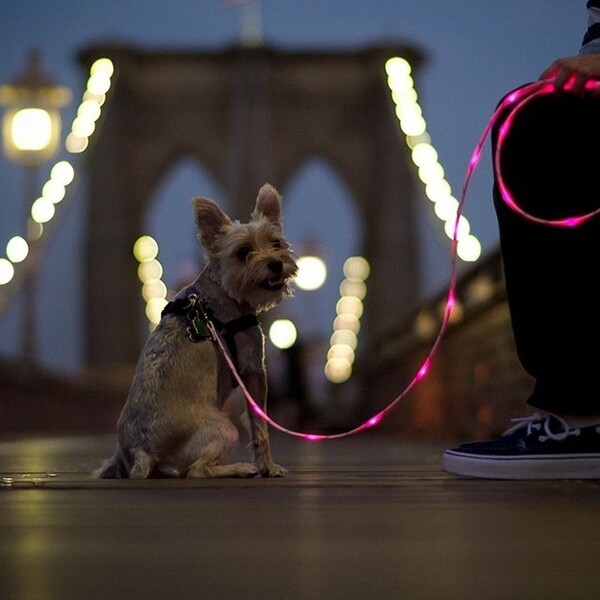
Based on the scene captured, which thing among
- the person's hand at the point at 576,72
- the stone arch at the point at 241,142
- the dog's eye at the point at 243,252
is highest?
the stone arch at the point at 241,142

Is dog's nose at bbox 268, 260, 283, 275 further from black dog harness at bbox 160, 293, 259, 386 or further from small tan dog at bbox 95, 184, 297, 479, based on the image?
black dog harness at bbox 160, 293, 259, 386

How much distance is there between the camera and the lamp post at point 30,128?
1230 cm

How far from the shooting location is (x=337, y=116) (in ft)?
99.9

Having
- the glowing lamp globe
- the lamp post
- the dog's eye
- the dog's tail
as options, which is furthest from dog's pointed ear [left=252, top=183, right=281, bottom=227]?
the glowing lamp globe

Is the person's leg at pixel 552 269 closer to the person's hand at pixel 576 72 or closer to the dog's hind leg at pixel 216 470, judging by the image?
the person's hand at pixel 576 72

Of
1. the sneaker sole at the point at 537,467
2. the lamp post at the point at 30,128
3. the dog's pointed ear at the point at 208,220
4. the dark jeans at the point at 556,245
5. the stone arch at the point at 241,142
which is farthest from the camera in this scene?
the stone arch at the point at 241,142

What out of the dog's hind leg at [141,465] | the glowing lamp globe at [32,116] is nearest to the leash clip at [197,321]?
the dog's hind leg at [141,465]

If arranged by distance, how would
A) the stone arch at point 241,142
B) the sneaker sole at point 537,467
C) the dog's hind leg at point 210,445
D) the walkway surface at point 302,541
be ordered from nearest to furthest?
the walkway surface at point 302,541 < the sneaker sole at point 537,467 < the dog's hind leg at point 210,445 < the stone arch at point 241,142

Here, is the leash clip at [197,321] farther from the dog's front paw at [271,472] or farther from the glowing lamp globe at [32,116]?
the glowing lamp globe at [32,116]

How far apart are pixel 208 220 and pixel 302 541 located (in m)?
1.20

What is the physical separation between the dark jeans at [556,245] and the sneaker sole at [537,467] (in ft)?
0.38

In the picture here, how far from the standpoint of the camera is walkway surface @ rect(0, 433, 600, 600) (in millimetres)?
955

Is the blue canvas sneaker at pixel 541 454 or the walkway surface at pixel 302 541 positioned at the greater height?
the blue canvas sneaker at pixel 541 454

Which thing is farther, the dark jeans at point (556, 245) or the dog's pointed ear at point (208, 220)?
the dog's pointed ear at point (208, 220)
